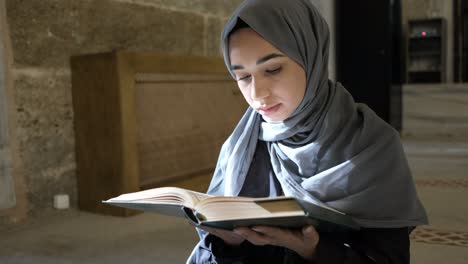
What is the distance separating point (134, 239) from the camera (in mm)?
2025

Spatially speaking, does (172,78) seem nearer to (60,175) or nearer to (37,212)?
(60,175)

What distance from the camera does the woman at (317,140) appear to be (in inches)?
35.7

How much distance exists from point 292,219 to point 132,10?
2.34m

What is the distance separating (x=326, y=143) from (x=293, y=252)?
225mm

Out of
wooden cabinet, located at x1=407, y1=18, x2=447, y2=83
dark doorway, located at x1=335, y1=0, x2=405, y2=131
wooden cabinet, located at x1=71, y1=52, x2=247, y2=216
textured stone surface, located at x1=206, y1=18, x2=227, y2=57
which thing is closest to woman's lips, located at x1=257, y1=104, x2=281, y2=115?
wooden cabinet, located at x1=71, y1=52, x2=247, y2=216

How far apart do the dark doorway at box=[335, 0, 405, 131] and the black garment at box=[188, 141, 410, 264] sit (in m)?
4.89

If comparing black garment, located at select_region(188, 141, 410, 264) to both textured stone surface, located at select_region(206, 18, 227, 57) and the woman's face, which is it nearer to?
the woman's face

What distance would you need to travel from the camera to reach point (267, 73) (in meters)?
0.94

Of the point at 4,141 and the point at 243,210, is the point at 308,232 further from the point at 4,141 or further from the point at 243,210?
the point at 4,141

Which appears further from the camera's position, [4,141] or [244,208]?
[4,141]

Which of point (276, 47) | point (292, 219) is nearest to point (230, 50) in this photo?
point (276, 47)

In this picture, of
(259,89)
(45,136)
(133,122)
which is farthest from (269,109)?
(45,136)

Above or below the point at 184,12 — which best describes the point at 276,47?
below

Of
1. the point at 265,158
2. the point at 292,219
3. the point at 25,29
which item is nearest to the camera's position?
the point at 292,219
